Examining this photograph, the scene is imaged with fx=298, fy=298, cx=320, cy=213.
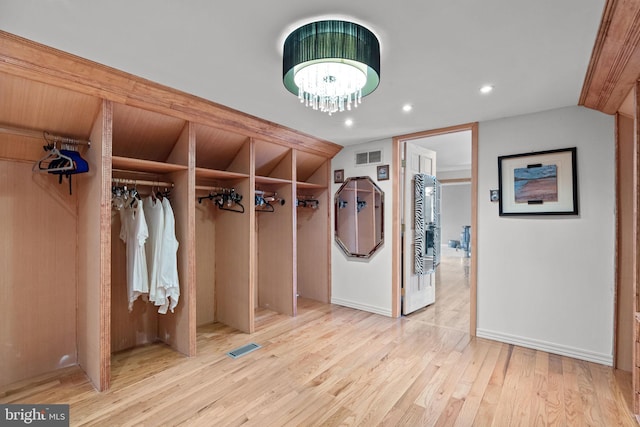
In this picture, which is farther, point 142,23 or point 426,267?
point 426,267

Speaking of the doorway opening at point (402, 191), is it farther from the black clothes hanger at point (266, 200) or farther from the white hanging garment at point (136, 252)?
the white hanging garment at point (136, 252)

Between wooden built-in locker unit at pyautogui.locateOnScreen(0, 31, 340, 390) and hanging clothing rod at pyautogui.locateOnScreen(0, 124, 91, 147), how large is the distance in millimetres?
33

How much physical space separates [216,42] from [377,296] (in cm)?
346

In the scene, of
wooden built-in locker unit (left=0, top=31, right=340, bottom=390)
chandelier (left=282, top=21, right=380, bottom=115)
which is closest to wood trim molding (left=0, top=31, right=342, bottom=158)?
wooden built-in locker unit (left=0, top=31, right=340, bottom=390)

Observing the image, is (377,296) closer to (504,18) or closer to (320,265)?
(320,265)

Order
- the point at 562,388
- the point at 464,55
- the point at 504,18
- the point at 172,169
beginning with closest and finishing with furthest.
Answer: the point at 504,18, the point at 464,55, the point at 562,388, the point at 172,169

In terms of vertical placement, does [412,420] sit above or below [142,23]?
below

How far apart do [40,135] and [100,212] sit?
0.82 metres

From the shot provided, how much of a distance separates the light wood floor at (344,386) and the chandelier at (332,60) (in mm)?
2119

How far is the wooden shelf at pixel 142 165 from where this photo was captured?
94.7 inches

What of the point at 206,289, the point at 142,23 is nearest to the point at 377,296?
the point at 206,289

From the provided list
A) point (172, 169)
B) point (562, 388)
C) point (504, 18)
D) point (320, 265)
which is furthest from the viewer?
point (320, 265)

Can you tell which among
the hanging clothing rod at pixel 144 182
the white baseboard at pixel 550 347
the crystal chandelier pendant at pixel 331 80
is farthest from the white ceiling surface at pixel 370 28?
the white baseboard at pixel 550 347

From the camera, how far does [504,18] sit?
5.06ft
